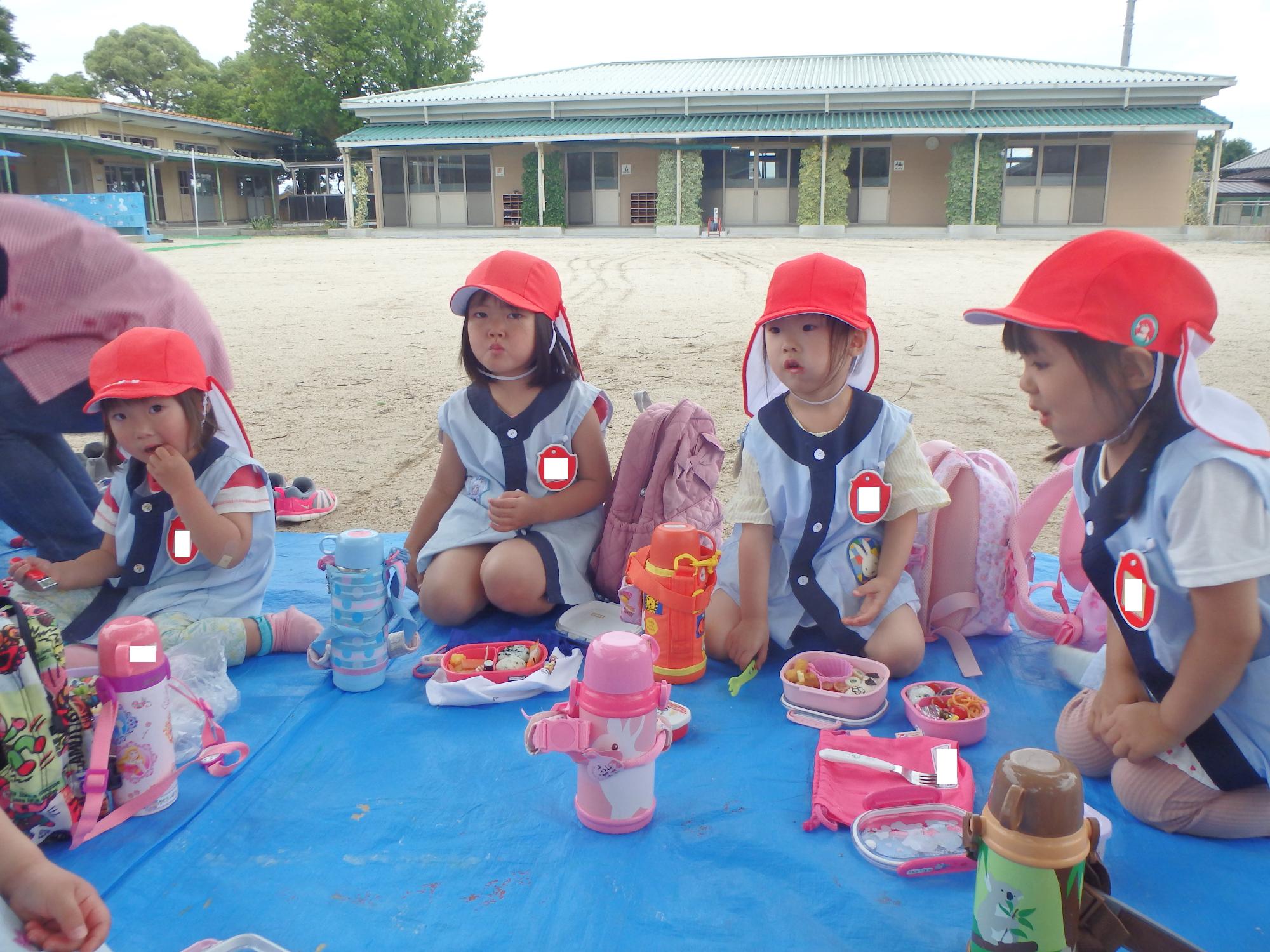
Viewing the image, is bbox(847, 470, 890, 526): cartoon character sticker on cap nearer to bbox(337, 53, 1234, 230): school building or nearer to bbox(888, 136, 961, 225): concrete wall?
bbox(337, 53, 1234, 230): school building

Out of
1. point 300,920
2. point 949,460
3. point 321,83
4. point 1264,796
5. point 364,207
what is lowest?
point 300,920

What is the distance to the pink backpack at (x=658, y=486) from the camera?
9.52ft

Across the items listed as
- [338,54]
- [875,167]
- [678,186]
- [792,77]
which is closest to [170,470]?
[678,186]

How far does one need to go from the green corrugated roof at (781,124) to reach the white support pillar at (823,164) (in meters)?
0.31

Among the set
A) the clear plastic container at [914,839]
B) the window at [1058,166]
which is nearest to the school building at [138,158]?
the window at [1058,166]

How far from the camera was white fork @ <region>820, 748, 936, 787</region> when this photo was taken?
6.34 feet

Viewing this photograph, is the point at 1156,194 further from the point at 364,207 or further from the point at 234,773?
the point at 234,773

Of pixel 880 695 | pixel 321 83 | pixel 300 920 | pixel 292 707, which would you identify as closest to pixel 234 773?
pixel 292 707

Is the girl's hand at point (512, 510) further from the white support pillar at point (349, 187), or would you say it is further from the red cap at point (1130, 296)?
the white support pillar at point (349, 187)

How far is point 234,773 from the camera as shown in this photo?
80.8 inches

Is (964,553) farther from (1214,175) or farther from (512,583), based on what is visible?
(1214,175)

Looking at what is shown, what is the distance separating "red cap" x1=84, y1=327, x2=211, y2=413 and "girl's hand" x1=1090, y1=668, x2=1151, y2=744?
2.28 meters

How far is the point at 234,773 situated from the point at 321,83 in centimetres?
3779

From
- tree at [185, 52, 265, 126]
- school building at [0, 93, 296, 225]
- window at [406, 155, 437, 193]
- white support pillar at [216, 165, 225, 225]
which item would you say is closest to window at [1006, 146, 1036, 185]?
window at [406, 155, 437, 193]
